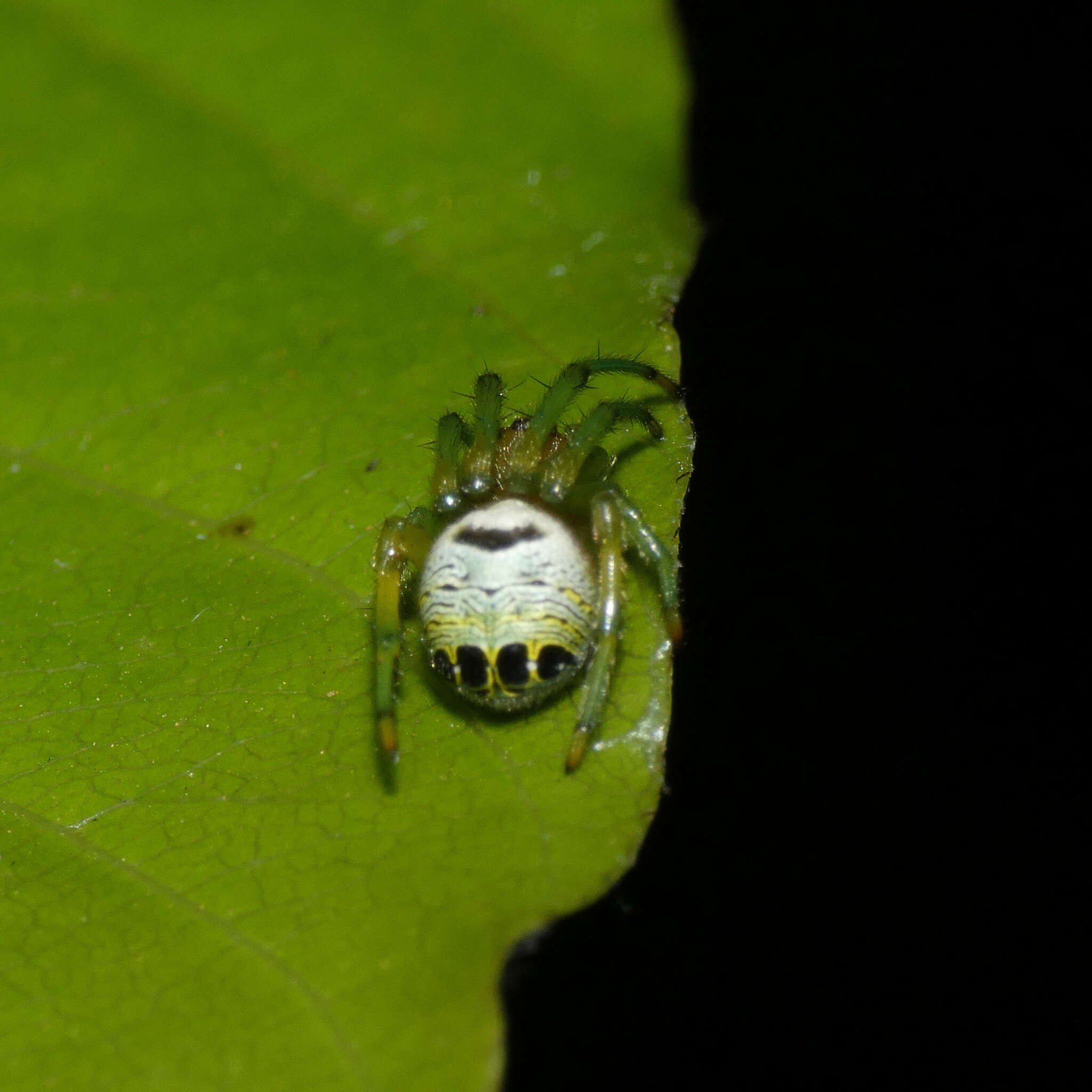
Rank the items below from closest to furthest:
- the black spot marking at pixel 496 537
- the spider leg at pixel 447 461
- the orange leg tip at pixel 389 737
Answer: the orange leg tip at pixel 389 737 → the black spot marking at pixel 496 537 → the spider leg at pixel 447 461

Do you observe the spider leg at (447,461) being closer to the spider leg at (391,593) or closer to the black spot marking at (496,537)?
the spider leg at (391,593)

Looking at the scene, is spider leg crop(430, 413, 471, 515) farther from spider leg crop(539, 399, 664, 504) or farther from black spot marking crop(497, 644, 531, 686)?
black spot marking crop(497, 644, 531, 686)

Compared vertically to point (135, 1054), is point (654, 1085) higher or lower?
lower

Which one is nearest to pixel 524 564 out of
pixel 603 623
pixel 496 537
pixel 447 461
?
pixel 496 537

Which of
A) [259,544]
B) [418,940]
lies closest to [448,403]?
[259,544]

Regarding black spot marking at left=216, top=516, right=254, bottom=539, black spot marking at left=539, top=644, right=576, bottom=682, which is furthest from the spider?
black spot marking at left=216, top=516, right=254, bottom=539

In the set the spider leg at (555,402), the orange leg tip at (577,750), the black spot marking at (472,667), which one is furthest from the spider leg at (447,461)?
the orange leg tip at (577,750)

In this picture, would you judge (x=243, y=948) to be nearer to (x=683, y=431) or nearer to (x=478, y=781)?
(x=478, y=781)
